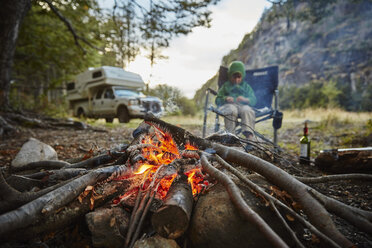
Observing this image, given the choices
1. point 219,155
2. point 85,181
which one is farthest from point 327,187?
point 85,181

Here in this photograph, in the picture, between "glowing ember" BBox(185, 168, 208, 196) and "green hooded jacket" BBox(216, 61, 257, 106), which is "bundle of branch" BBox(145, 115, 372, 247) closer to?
"glowing ember" BBox(185, 168, 208, 196)

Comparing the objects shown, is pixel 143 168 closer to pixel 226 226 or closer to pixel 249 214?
pixel 226 226

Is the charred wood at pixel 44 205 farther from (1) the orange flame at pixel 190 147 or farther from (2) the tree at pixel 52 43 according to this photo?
(2) the tree at pixel 52 43

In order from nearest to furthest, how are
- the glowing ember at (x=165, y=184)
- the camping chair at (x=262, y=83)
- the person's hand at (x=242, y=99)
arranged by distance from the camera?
the glowing ember at (x=165, y=184), the person's hand at (x=242, y=99), the camping chair at (x=262, y=83)

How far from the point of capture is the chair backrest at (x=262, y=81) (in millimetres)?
5352

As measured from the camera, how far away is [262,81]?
5586 millimetres

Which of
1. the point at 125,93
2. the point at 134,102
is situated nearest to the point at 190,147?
the point at 134,102

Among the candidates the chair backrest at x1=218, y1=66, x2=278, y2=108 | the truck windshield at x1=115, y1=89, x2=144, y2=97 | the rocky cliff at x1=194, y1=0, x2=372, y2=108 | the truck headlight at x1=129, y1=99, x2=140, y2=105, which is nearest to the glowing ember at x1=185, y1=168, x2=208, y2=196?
the chair backrest at x1=218, y1=66, x2=278, y2=108

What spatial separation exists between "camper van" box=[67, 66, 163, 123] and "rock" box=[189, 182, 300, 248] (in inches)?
356

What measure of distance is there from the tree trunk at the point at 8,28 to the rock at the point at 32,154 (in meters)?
4.20

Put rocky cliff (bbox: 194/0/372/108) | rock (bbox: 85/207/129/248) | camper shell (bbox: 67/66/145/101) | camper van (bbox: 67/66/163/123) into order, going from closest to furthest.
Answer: rock (bbox: 85/207/129/248) → camper van (bbox: 67/66/163/123) → camper shell (bbox: 67/66/145/101) → rocky cliff (bbox: 194/0/372/108)

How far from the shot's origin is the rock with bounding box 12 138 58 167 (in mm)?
2733

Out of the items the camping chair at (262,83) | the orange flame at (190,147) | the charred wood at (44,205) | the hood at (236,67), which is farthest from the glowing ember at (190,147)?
the hood at (236,67)

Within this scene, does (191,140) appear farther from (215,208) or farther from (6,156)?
(6,156)
